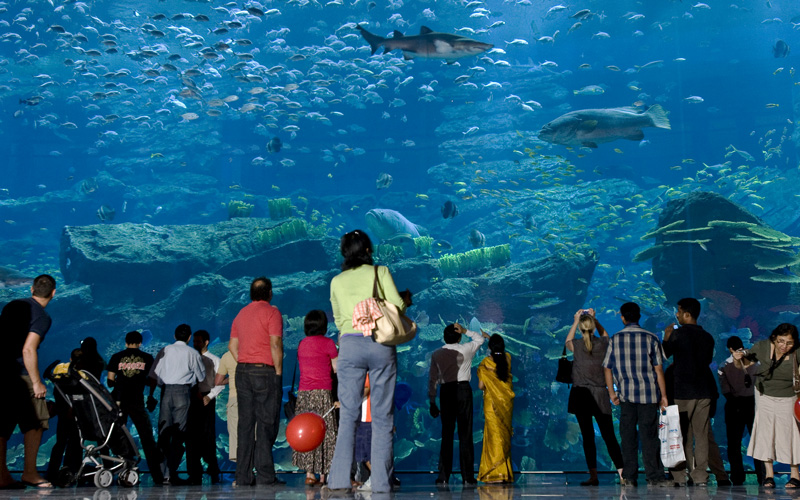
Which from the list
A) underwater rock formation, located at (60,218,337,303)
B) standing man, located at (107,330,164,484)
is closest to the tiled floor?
standing man, located at (107,330,164,484)

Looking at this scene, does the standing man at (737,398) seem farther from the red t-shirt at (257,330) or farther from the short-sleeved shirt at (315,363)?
the red t-shirt at (257,330)

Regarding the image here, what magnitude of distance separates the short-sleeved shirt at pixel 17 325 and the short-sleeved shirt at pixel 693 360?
17.2ft

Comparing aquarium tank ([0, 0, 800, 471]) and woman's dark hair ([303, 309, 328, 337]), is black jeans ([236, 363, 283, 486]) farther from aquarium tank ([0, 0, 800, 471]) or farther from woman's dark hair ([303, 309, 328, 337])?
aquarium tank ([0, 0, 800, 471])

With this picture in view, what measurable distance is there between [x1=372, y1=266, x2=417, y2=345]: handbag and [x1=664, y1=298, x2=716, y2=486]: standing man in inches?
129

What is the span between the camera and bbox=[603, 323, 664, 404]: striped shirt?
5.70m

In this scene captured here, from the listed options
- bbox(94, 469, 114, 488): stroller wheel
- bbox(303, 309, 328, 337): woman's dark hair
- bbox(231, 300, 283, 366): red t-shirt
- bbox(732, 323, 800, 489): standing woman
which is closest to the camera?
bbox(231, 300, 283, 366): red t-shirt

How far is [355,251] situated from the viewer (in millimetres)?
3928

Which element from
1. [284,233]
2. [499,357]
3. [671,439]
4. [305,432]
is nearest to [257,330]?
[305,432]

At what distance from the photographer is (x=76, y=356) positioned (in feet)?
20.0

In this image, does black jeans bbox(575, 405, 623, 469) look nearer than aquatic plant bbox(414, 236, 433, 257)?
Yes

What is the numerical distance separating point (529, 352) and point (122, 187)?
1790 cm

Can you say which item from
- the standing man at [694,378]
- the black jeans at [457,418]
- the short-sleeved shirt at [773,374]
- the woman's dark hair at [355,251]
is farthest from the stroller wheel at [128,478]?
the short-sleeved shirt at [773,374]

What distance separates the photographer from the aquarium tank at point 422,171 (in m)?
15.9

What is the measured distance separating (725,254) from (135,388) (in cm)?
1462
